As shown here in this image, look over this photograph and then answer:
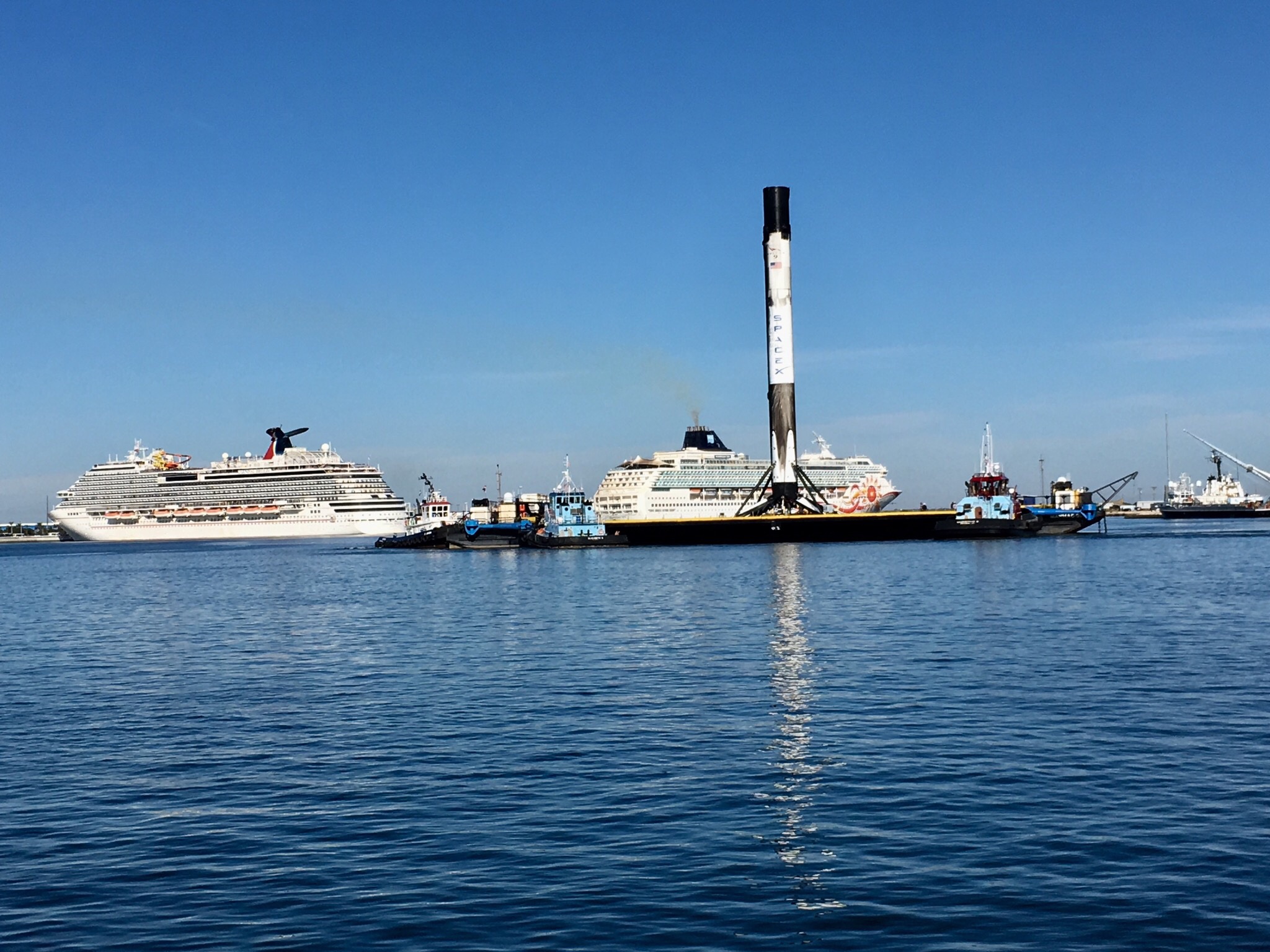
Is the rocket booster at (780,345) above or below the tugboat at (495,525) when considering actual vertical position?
above

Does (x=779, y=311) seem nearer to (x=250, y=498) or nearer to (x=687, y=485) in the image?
(x=687, y=485)

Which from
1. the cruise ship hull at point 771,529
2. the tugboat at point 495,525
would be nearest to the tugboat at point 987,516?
the cruise ship hull at point 771,529

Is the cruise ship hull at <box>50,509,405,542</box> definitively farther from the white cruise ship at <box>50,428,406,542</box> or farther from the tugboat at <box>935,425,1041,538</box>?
the tugboat at <box>935,425,1041,538</box>

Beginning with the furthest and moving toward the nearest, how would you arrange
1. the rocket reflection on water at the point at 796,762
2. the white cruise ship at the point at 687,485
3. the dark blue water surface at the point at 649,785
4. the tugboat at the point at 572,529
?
the white cruise ship at the point at 687,485, the tugboat at the point at 572,529, the rocket reflection on water at the point at 796,762, the dark blue water surface at the point at 649,785

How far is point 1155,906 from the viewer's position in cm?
1188

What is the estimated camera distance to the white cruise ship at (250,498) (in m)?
174

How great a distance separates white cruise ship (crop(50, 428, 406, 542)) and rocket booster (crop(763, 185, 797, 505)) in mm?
78871

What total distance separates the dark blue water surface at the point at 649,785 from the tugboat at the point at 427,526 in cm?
8776

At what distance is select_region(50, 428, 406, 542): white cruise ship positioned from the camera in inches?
6865

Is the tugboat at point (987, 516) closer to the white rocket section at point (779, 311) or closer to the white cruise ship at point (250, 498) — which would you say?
the white rocket section at point (779, 311)

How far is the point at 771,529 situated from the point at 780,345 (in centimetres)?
1693

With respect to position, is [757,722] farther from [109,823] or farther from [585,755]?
[109,823]

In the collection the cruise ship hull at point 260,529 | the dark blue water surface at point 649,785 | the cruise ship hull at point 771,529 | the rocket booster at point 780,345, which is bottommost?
the dark blue water surface at point 649,785

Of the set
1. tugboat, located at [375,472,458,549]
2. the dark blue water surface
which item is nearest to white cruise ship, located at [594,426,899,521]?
tugboat, located at [375,472,458,549]
